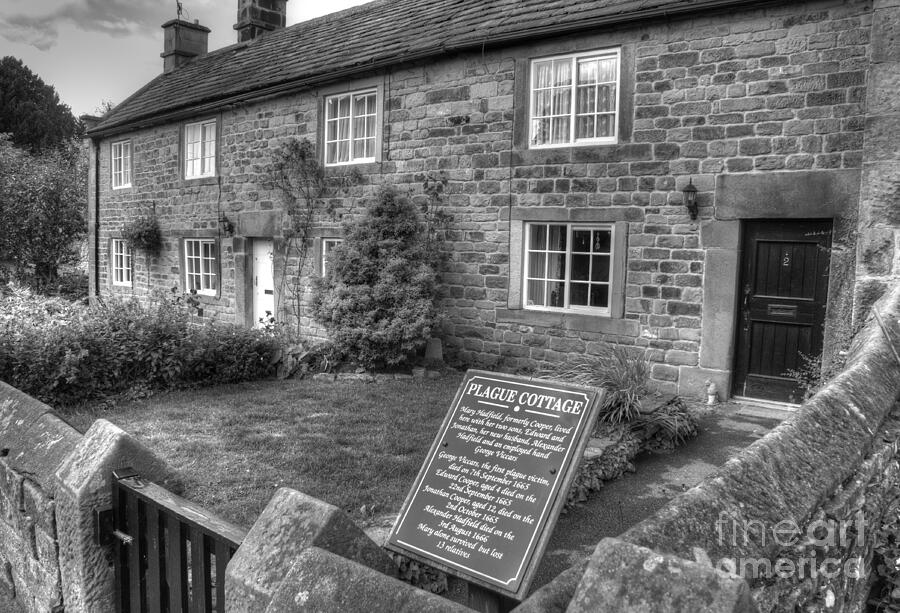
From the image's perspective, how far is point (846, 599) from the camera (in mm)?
2770

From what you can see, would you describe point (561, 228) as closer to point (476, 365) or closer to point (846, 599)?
point (476, 365)

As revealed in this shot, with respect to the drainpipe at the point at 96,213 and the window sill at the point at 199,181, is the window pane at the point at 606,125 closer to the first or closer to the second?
the window sill at the point at 199,181

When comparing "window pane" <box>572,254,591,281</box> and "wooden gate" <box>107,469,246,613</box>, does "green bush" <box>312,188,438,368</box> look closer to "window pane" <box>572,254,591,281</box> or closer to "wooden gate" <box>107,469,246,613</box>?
"window pane" <box>572,254,591,281</box>

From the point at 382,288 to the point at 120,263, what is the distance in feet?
39.8

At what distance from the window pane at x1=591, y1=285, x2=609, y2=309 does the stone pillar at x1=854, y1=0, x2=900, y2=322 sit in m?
3.55

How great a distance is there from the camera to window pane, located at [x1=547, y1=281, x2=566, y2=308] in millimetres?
10156

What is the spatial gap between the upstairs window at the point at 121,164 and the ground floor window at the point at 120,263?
1.59m

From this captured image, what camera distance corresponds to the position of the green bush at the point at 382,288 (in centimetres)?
1019

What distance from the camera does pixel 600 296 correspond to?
9820 mm

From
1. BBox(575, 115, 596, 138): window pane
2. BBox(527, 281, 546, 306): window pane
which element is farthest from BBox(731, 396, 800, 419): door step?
BBox(575, 115, 596, 138): window pane

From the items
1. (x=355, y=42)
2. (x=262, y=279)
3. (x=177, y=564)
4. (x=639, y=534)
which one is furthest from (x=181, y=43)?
(x=639, y=534)

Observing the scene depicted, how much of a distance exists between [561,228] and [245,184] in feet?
25.4

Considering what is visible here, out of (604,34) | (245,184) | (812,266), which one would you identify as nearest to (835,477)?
(812,266)

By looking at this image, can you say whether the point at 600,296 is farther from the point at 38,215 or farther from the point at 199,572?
the point at 38,215
